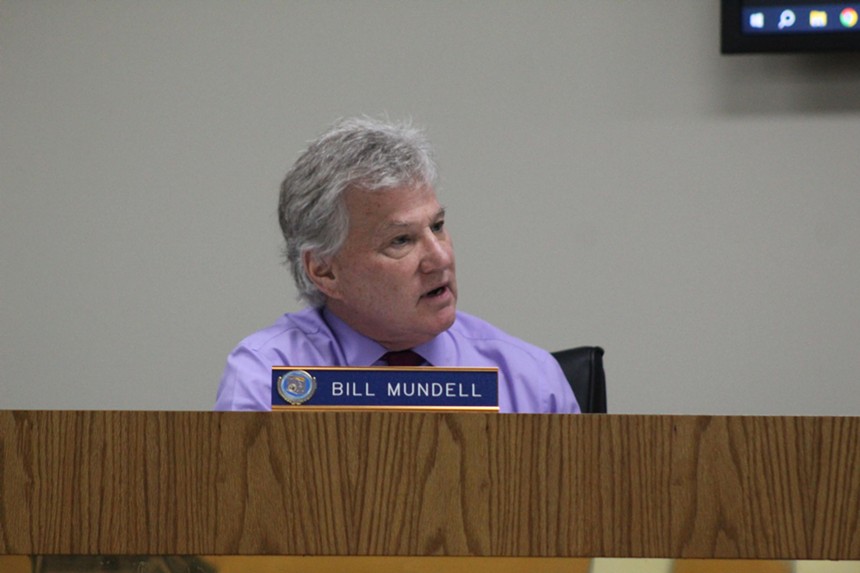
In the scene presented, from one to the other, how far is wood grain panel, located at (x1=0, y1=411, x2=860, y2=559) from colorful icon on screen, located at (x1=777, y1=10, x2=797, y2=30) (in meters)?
1.77

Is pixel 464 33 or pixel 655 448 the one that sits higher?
pixel 464 33

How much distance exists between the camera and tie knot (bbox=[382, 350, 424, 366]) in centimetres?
191

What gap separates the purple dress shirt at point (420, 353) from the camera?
180 cm

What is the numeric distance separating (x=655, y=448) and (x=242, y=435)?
346 mm

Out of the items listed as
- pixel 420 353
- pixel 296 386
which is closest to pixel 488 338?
pixel 420 353

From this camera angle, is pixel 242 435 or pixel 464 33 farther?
pixel 464 33

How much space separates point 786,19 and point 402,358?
49.6 inches

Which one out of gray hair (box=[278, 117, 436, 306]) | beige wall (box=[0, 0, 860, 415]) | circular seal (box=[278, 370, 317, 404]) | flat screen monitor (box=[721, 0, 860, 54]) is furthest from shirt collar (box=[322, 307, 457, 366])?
flat screen monitor (box=[721, 0, 860, 54])

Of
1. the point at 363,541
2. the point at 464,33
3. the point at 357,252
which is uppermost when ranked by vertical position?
the point at 464,33

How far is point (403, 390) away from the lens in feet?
3.99

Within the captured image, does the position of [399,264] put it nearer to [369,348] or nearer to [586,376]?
[369,348]

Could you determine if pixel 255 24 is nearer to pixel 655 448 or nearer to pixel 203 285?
pixel 203 285

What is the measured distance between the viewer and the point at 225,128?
2809 millimetres

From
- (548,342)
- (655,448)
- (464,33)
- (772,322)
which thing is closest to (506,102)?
(464,33)
